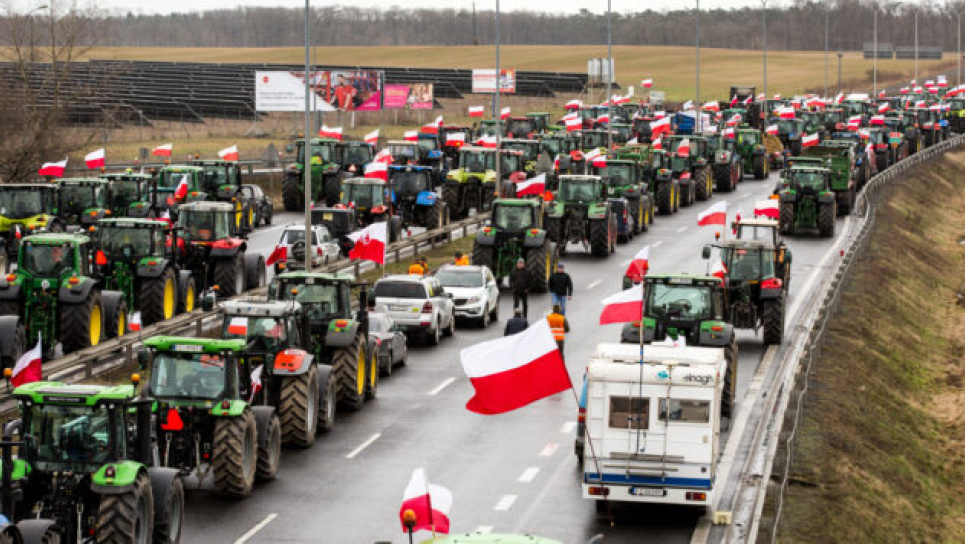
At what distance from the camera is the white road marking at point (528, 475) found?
967 inches

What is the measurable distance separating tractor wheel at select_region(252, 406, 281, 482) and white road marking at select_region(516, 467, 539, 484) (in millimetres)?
3495

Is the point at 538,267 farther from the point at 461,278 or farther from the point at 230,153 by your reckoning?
the point at 230,153

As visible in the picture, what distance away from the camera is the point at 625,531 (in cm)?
2180

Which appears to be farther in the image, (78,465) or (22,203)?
(22,203)

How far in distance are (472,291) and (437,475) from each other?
13877 millimetres

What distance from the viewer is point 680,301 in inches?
1190

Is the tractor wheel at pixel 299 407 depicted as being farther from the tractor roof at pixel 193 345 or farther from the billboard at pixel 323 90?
the billboard at pixel 323 90

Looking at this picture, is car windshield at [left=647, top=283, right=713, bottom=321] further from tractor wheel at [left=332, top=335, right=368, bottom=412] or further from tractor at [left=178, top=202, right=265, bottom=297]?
tractor at [left=178, top=202, right=265, bottom=297]

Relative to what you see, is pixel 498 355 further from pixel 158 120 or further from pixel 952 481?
pixel 158 120

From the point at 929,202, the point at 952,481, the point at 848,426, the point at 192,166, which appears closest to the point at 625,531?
the point at 848,426

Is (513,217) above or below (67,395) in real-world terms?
below

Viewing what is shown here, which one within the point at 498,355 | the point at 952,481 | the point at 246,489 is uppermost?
the point at 498,355

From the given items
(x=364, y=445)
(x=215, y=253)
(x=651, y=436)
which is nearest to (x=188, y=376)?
(x=364, y=445)

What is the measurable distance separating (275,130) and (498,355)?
77.5 m
